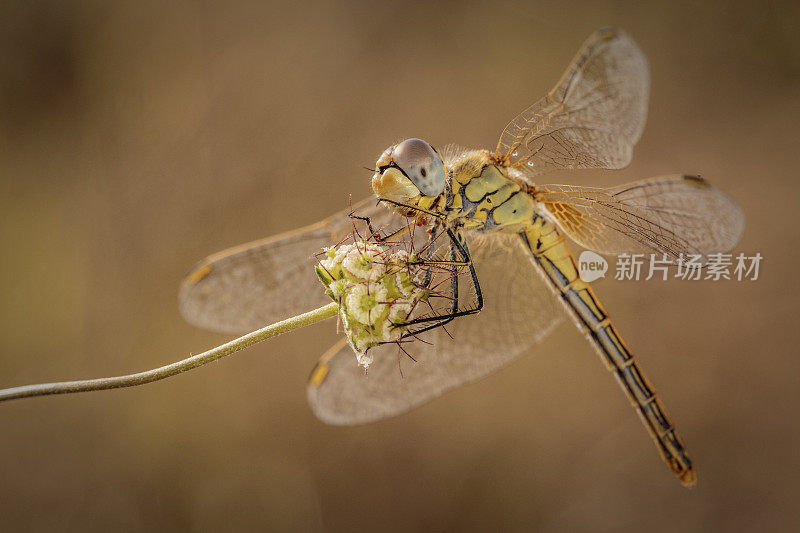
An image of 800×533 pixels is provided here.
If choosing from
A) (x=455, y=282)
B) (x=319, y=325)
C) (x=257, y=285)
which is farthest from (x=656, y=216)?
(x=319, y=325)

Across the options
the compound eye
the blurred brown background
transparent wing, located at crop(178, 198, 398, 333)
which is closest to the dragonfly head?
the compound eye

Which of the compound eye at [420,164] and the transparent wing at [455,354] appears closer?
the compound eye at [420,164]

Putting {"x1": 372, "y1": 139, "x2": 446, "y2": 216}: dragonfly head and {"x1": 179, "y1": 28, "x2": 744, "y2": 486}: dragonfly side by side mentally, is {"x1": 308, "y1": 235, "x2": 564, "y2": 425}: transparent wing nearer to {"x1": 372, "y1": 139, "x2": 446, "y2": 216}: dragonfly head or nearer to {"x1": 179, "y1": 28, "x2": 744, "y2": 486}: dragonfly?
{"x1": 179, "y1": 28, "x2": 744, "y2": 486}: dragonfly

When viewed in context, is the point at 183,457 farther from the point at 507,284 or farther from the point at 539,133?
the point at 539,133

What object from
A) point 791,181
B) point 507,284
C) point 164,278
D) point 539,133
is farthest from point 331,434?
point 791,181

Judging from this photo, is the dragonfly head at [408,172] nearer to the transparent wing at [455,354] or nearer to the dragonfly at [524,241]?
the dragonfly at [524,241]

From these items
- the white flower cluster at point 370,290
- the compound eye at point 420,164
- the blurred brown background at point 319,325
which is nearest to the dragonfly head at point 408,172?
the compound eye at point 420,164
